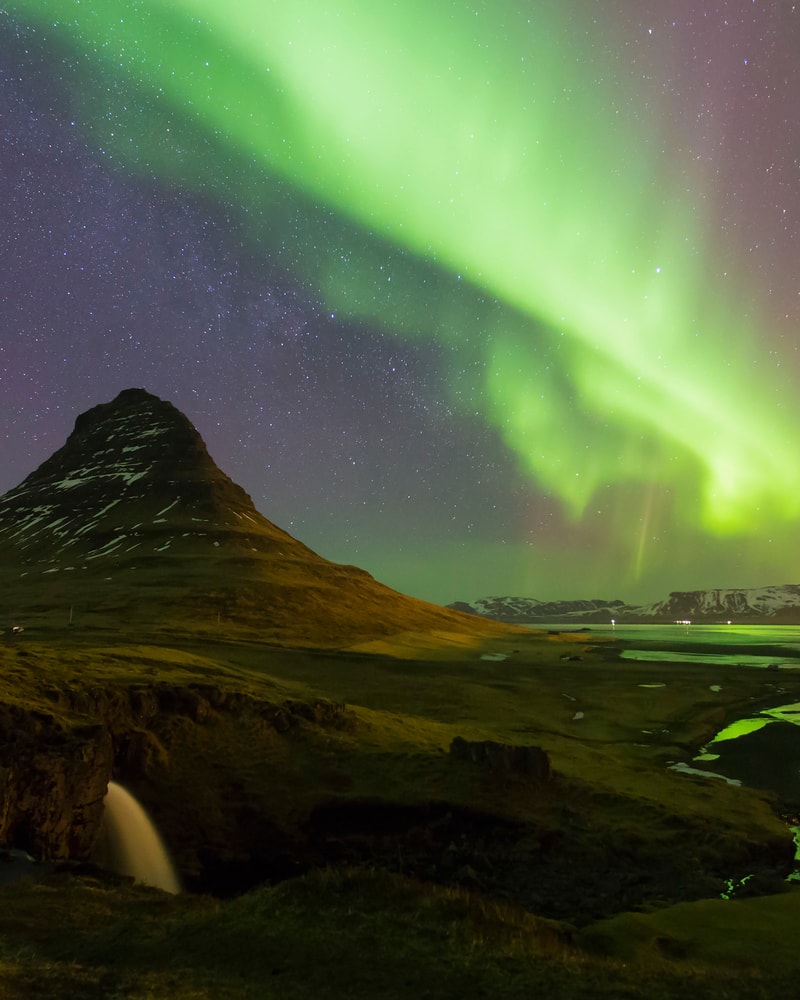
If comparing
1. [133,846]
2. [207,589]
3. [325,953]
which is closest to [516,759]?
[133,846]

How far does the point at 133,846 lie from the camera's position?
2733 centimetres

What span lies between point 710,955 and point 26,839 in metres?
21.5

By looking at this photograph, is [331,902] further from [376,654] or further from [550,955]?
[376,654]

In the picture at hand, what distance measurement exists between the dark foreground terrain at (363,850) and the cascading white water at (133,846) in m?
0.68

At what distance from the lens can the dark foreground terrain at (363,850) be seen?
13930mm

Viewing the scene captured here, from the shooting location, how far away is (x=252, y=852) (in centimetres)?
2831

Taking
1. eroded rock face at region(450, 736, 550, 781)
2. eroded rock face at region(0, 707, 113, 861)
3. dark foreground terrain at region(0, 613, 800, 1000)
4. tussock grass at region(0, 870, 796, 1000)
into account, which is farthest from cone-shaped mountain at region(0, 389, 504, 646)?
tussock grass at region(0, 870, 796, 1000)

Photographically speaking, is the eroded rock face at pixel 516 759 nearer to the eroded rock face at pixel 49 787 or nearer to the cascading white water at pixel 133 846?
the cascading white water at pixel 133 846

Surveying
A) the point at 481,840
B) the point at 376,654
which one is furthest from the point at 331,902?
the point at 376,654

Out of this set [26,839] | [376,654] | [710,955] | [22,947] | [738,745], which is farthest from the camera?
[376,654]

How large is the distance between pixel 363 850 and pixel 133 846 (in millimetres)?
9223

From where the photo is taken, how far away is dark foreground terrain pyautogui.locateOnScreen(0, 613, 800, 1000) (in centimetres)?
1393

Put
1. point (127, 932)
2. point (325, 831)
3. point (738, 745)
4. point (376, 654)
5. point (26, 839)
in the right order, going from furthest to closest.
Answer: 1. point (376, 654)
2. point (738, 745)
3. point (325, 831)
4. point (26, 839)
5. point (127, 932)

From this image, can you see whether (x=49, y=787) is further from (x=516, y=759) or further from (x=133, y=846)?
(x=516, y=759)
